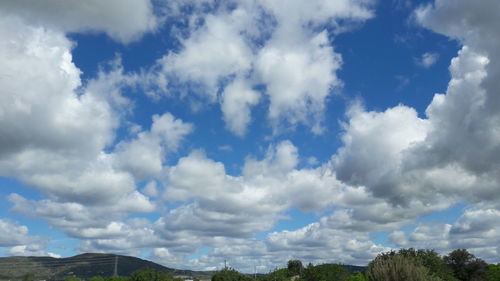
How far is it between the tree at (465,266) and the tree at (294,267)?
65239 millimetres

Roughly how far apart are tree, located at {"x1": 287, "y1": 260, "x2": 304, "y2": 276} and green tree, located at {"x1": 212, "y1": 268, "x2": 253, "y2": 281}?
66182mm

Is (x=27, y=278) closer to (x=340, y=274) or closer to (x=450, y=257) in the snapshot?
(x=340, y=274)

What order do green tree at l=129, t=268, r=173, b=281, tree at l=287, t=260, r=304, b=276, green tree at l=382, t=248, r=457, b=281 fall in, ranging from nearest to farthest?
1. green tree at l=382, t=248, r=457, b=281
2. green tree at l=129, t=268, r=173, b=281
3. tree at l=287, t=260, r=304, b=276

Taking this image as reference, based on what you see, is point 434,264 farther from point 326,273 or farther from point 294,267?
point 294,267

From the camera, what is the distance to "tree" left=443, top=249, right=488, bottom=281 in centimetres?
12376

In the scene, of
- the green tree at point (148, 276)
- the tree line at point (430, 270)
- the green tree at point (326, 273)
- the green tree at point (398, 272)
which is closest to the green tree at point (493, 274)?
the tree line at point (430, 270)

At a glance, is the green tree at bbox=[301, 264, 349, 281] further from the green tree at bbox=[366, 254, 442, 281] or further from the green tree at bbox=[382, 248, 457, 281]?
the green tree at bbox=[366, 254, 442, 281]

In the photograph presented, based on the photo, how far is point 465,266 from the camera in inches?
4961

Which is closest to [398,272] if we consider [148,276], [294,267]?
[148,276]

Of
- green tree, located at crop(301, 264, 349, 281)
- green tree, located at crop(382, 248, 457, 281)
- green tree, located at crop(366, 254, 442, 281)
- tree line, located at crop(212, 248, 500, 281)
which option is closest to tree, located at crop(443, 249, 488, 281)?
tree line, located at crop(212, 248, 500, 281)

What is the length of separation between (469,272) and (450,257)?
6348 mm

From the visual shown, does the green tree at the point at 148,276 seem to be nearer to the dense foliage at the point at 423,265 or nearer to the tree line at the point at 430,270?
the dense foliage at the point at 423,265

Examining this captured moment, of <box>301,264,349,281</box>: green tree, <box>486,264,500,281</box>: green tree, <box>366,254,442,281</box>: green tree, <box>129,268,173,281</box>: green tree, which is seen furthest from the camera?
<box>486,264,500,281</box>: green tree

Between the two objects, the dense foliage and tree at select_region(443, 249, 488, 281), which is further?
tree at select_region(443, 249, 488, 281)
